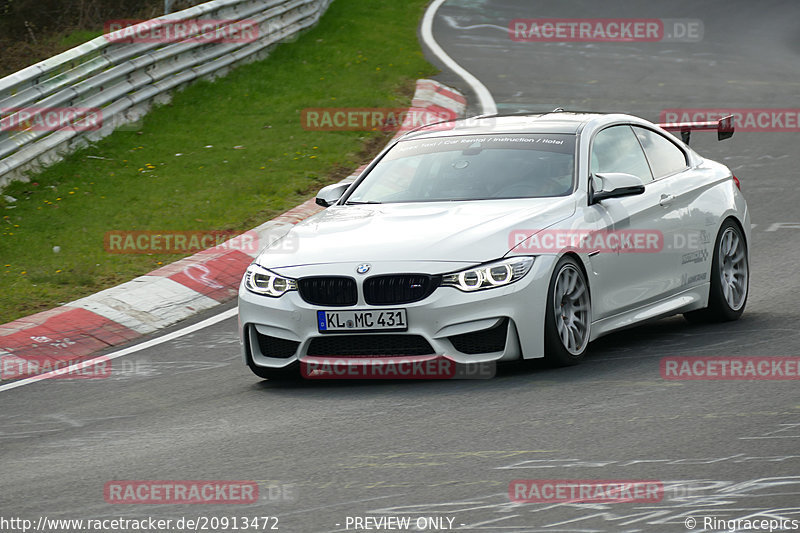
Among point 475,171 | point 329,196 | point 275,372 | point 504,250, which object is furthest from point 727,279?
point 275,372

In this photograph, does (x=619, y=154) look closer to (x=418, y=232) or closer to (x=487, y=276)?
(x=418, y=232)

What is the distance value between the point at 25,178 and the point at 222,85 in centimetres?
487

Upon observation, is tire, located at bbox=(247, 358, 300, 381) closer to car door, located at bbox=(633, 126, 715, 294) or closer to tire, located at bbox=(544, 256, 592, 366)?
tire, located at bbox=(544, 256, 592, 366)

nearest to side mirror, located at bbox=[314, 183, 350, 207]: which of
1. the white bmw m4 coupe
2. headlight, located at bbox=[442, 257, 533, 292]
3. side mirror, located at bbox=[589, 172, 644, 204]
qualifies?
the white bmw m4 coupe

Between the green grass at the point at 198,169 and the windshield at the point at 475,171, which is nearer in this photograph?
the windshield at the point at 475,171

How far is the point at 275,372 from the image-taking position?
7.59 m

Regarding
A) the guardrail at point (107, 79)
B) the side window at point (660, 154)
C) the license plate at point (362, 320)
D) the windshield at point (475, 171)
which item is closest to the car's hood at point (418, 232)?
the windshield at point (475, 171)

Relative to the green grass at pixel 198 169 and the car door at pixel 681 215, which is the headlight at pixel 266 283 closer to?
the car door at pixel 681 215

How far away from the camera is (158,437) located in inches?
256

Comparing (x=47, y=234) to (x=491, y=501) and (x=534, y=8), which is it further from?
(x=534, y=8)

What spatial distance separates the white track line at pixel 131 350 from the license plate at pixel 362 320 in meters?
2.42

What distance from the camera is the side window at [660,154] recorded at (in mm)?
8906

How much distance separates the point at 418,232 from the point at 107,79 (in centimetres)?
868

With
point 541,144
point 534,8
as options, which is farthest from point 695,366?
point 534,8
